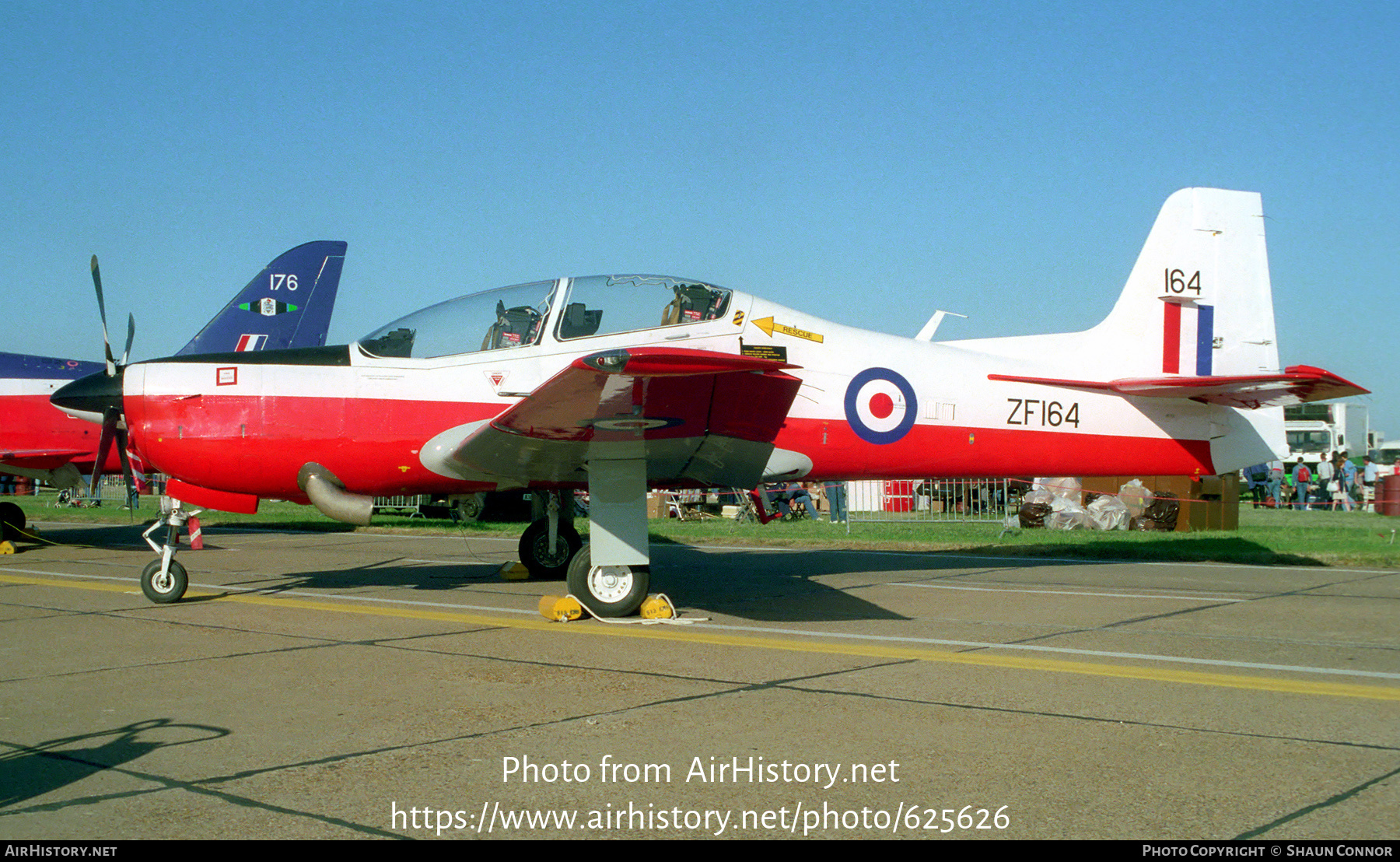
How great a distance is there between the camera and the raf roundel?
897 cm

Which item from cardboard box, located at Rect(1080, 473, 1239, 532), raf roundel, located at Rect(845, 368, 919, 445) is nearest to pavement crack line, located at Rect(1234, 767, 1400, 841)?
raf roundel, located at Rect(845, 368, 919, 445)

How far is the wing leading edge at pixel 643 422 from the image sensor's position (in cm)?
626

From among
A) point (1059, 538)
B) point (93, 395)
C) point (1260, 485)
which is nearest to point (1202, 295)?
point (1059, 538)

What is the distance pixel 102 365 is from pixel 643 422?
44.8ft

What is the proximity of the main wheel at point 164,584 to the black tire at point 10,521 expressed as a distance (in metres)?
8.62

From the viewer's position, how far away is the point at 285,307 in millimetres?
17922

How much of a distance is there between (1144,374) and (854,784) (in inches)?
296

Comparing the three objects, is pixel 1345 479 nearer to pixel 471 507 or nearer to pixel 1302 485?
pixel 1302 485

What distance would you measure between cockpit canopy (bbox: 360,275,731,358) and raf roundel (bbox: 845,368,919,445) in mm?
1460

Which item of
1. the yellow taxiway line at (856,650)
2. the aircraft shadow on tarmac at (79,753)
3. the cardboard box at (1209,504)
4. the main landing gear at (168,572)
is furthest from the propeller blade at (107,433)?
the cardboard box at (1209,504)

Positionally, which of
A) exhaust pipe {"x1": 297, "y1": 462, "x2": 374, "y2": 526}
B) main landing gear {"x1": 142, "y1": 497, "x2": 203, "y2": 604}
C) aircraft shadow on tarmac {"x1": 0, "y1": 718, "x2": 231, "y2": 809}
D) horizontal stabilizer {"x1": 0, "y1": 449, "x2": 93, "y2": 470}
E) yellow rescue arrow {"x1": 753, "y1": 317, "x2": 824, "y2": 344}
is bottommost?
aircraft shadow on tarmac {"x1": 0, "y1": 718, "x2": 231, "y2": 809}

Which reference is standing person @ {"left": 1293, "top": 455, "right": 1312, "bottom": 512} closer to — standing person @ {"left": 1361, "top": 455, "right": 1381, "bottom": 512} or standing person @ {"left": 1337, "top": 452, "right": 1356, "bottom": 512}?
standing person @ {"left": 1337, "top": 452, "right": 1356, "bottom": 512}

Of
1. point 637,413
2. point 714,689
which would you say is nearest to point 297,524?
point 637,413

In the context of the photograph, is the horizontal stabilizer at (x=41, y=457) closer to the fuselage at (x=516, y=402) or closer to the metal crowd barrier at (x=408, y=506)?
the metal crowd barrier at (x=408, y=506)
